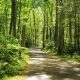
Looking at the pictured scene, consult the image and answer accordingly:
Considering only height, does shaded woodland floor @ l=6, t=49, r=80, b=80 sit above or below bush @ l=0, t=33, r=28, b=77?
below

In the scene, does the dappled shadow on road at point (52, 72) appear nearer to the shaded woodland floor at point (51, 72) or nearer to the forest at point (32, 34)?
the shaded woodland floor at point (51, 72)

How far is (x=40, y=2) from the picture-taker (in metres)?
52.8

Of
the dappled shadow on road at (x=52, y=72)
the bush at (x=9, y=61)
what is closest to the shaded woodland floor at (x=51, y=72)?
the dappled shadow on road at (x=52, y=72)

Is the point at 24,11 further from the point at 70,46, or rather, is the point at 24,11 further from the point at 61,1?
the point at 61,1

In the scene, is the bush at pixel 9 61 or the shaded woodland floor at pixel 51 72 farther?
the bush at pixel 9 61

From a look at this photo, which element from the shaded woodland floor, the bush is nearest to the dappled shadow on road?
the shaded woodland floor

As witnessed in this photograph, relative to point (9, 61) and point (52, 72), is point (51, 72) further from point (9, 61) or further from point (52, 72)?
point (9, 61)

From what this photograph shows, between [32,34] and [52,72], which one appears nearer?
[52,72]

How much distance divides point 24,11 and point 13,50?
3432 centimetres

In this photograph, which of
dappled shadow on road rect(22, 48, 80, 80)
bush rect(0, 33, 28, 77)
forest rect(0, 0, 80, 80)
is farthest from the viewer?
forest rect(0, 0, 80, 80)

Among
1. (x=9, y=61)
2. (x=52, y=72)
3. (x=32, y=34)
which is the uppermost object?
(x=9, y=61)

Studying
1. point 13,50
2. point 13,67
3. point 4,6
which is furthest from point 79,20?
point 13,67

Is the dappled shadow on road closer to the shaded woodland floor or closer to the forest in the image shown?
the shaded woodland floor

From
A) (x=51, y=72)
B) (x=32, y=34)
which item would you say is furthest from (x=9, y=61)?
(x=32, y=34)
